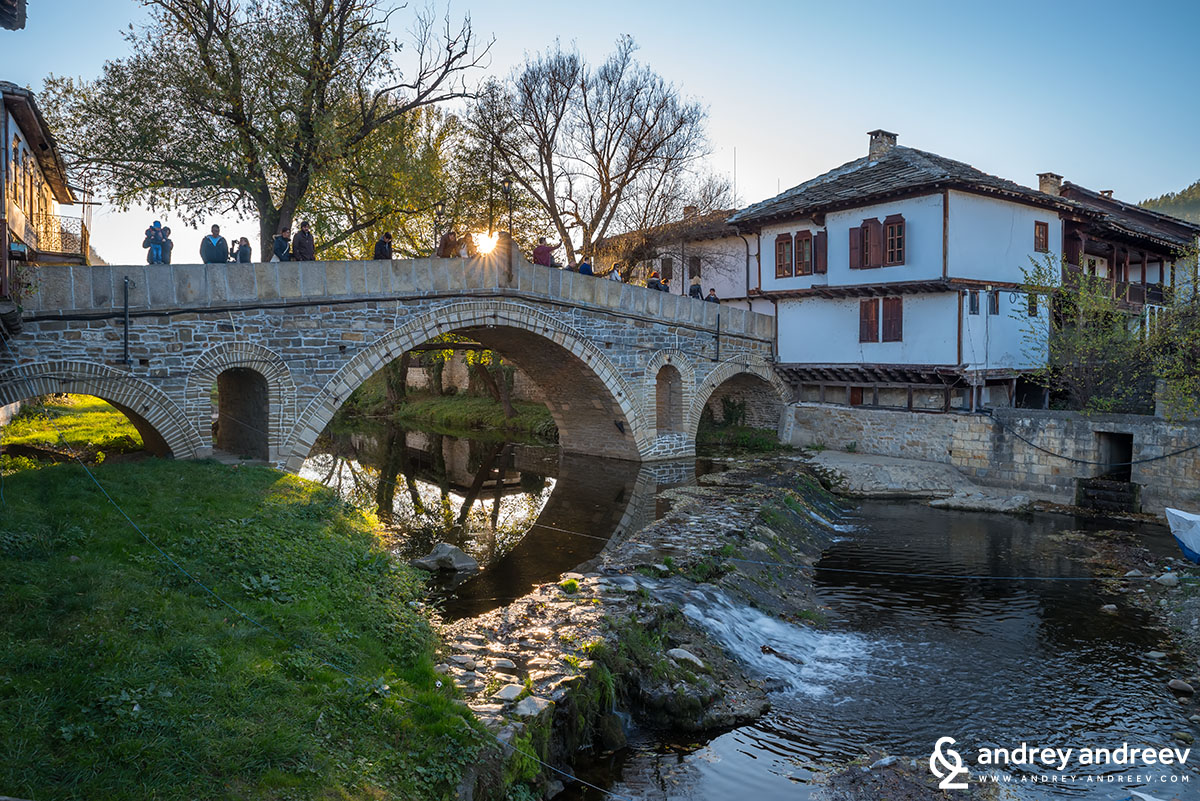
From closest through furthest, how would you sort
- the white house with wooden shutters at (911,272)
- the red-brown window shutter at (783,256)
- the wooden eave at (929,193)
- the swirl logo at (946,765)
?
the swirl logo at (946,765), the wooden eave at (929,193), the white house with wooden shutters at (911,272), the red-brown window shutter at (783,256)

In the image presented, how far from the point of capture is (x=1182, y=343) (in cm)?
1553

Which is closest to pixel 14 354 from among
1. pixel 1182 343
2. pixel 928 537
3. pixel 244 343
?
pixel 244 343

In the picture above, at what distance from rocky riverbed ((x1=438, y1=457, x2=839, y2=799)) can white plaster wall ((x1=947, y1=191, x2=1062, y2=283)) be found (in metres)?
9.78

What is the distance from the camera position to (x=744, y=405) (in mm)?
25578

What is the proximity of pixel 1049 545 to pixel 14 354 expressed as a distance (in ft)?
55.3

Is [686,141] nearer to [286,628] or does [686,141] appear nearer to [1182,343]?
[1182,343]

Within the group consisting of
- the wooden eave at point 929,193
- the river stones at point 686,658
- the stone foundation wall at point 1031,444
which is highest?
the wooden eave at point 929,193

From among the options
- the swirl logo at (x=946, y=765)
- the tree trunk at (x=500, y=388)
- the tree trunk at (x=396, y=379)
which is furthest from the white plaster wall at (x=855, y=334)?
the tree trunk at (x=396, y=379)

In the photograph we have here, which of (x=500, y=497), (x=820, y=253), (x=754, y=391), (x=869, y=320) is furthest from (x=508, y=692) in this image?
(x=754, y=391)

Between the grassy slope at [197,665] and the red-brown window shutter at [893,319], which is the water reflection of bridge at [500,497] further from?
the red-brown window shutter at [893,319]

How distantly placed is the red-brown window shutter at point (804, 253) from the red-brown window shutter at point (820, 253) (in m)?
0.21

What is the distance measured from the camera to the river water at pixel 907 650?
6965mm

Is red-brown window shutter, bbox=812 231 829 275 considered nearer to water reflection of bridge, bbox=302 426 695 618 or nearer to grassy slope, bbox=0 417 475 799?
water reflection of bridge, bbox=302 426 695 618

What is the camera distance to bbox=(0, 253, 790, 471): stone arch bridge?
12.3m
